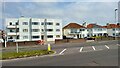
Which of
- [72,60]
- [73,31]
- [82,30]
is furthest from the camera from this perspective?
[82,30]

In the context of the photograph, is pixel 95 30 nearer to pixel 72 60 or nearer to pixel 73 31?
pixel 73 31

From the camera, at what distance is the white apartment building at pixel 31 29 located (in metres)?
80.0

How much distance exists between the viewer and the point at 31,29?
3179 inches

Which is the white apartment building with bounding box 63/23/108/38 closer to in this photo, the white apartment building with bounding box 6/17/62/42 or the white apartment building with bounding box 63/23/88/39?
the white apartment building with bounding box 63/23/88/39

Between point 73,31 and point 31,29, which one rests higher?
point 31,29

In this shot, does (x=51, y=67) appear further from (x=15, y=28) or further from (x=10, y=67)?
(x=15, y=28)

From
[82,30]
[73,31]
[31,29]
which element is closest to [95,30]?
Answer: [82,30]

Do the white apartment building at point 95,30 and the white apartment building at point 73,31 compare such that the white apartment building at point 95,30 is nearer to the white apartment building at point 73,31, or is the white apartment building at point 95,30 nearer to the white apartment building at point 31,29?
the white apartment building at point 73,31

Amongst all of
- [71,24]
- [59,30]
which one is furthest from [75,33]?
[59,30]

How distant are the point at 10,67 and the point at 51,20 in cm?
6931

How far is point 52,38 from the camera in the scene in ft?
273

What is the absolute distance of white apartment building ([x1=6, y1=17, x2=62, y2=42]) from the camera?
80.0 m

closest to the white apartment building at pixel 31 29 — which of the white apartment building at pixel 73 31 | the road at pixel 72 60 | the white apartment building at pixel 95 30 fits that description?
the white apartment building at pixel 73 31

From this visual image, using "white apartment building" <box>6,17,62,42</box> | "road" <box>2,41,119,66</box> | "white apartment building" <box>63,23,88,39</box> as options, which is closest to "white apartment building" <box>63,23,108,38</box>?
"white apartment building" <box>63,23,88,39</box>
